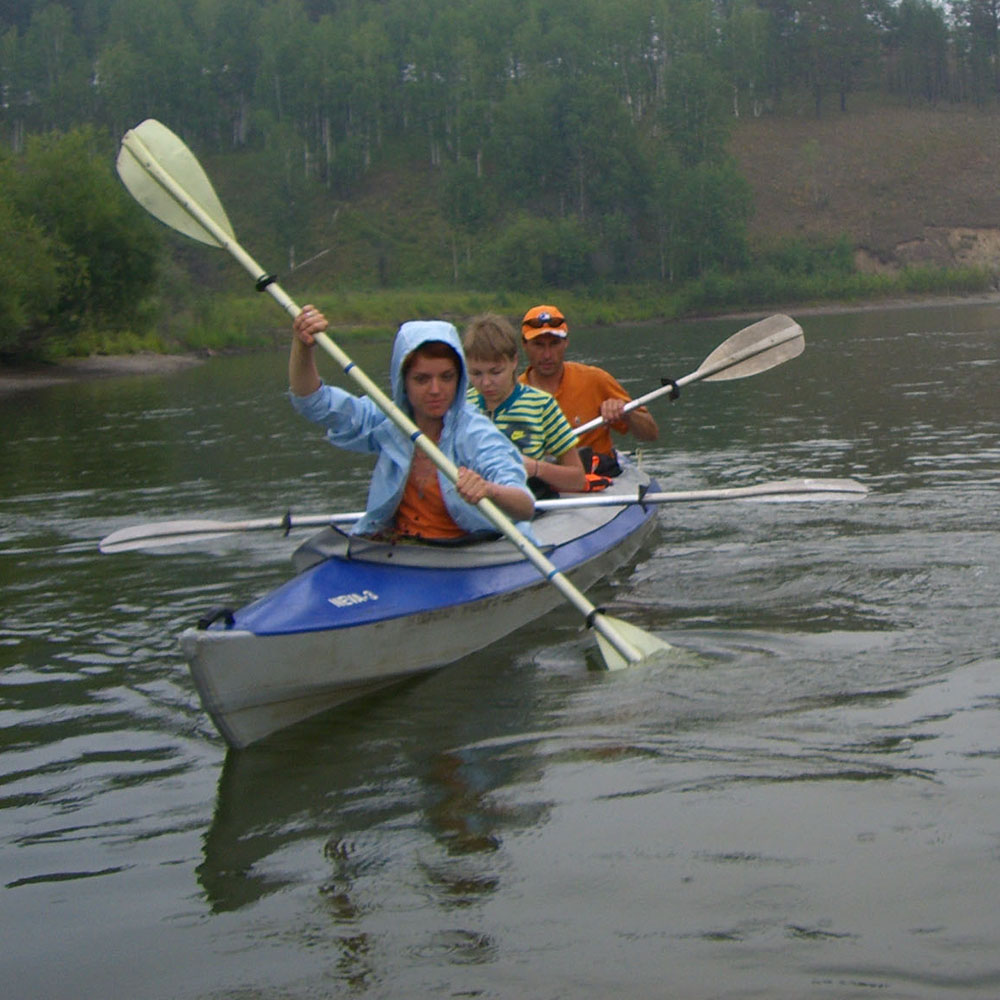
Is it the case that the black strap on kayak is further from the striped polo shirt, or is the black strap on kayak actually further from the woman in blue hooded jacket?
the striped polo shirt

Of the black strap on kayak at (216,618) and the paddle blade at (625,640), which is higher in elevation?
the black strap on kayak at (216,618)

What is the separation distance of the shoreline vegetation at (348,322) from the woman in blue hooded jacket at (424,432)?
24.8 m

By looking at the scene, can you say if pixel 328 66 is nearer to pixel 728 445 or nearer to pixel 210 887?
pixel 728 445

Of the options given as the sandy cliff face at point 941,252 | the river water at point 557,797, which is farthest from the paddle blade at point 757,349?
the sandy cliff face at point 941,252

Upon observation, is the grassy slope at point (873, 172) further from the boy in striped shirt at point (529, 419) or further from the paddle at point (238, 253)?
the paddle at point (238, 253)

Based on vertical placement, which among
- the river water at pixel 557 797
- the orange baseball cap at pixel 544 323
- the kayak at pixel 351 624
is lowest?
the river water at pixel 557 797

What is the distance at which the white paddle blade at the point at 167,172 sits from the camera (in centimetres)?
663

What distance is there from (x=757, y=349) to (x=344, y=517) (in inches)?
152

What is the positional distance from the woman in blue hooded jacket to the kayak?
182mm

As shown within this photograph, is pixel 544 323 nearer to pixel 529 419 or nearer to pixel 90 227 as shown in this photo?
pixel 529 419

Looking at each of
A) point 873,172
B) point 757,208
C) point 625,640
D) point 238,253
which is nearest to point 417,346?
point 238,253

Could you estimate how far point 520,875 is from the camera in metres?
3.81

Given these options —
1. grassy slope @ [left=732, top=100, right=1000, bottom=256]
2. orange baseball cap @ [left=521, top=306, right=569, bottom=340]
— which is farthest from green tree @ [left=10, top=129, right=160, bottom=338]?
grassy slope @ [left=732, top=100, right=1000, bottom=256]

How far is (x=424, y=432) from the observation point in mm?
5965
